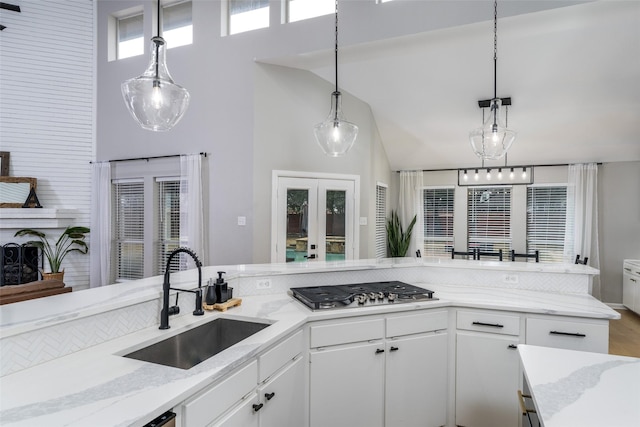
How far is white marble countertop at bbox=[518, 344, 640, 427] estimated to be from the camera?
103 cm

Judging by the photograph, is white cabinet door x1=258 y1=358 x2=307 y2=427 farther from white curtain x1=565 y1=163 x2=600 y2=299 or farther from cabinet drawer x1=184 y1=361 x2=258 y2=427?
white curtain x1=565 y1=163 x2=600 y2=299

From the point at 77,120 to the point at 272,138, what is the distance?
10.5ft

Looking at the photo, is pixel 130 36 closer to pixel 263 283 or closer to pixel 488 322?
pixel 263 283

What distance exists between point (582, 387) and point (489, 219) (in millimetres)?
5947

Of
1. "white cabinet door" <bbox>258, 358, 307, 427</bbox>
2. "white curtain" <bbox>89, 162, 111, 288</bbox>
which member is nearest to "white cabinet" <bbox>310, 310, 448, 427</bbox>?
"white cabinet door" <bbox>258, 358, 307, 427</bbox>

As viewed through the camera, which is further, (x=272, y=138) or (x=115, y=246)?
(x=115, y=246)

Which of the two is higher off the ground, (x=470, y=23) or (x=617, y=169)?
(x=470, y=23)

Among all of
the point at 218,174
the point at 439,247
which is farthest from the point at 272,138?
the point at 439,247

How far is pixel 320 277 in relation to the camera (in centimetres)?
271

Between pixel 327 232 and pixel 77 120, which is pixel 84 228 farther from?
pixel 327 232

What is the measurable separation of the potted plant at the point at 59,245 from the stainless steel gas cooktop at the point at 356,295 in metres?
4.25

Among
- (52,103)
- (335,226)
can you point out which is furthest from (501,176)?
(52,103)

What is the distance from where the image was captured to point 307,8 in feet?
14.0

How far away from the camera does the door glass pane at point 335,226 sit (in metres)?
4.75
